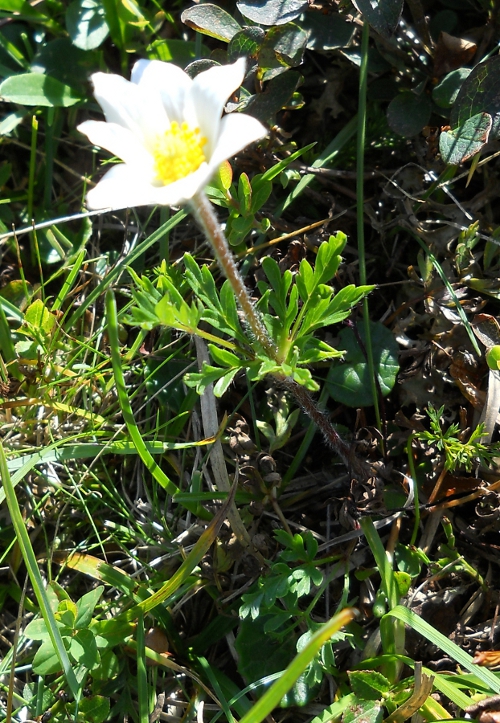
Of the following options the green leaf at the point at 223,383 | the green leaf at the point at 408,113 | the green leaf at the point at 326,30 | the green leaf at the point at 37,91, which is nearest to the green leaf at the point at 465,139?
the green leaf at the point at 408,113

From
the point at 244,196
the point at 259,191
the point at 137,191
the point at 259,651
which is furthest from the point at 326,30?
the point at 259,651

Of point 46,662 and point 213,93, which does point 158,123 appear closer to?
point 213,93

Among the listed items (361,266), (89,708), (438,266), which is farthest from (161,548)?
(438,266)

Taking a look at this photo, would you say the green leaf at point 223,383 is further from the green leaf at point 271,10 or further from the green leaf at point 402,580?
the green leaf at point 271,10

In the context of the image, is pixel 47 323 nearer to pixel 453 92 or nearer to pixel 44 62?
pixel 44 62

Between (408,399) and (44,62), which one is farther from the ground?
(44,62)
